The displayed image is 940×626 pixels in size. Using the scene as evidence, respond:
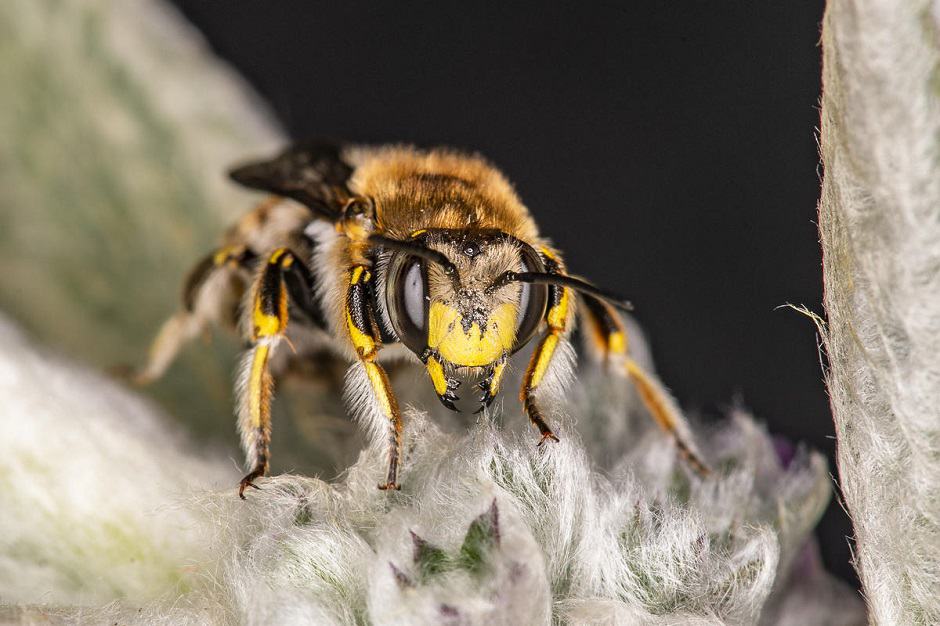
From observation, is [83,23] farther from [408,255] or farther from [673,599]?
[673,599]

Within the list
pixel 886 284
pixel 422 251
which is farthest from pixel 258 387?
pixel 886 284

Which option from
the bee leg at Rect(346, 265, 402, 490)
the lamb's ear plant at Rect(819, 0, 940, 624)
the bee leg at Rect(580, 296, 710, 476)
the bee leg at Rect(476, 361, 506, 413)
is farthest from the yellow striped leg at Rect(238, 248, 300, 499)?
the lamb's ear plant at Rect(819, 0, 940, 624)

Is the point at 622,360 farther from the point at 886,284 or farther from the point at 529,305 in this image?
the point at 886,284

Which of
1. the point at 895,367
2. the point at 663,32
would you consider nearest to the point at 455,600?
the point at 895,367

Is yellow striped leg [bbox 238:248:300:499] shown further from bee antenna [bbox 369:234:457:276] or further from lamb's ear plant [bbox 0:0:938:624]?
bee antenna [bbox 369:234:457:276]

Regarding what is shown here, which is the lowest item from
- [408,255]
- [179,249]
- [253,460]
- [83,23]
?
[253,460]

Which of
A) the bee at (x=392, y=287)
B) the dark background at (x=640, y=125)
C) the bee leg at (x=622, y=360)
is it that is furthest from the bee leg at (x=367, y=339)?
the dark background at (x=640, y=125)
